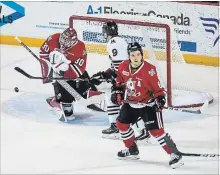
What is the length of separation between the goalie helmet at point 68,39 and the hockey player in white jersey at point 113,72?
0.21 meters

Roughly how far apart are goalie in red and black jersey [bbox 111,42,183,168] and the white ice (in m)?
0.13

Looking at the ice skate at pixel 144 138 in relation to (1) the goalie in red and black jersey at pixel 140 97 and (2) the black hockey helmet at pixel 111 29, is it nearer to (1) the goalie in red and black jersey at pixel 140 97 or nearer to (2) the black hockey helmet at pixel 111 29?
(1) the goalie in red and black jersey at pixel 140 97

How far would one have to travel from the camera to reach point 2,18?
5691mm

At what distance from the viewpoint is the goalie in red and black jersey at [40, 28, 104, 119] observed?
4559 millimetres

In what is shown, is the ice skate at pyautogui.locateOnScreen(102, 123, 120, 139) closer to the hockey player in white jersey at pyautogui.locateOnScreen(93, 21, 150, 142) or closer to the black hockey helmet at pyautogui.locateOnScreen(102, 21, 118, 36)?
the hockey player in white jersey at pyautogui.locateOnScreen(93, 21, 150, 142)

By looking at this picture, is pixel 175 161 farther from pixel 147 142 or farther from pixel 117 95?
pixel 117 95

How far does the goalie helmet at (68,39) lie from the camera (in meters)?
4.55

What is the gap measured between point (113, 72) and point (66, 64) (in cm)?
34

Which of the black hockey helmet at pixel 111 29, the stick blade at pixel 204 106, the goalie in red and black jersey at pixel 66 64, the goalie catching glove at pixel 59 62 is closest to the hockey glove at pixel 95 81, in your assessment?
the goalie in red and black jersey at pixel 66 64

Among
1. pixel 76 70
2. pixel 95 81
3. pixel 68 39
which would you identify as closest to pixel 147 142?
pixel 95 81

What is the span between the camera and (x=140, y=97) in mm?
4047

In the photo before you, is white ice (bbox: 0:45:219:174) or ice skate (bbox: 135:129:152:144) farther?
ice skate (bbox: 135:129:152:144)

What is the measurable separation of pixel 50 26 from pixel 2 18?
38 centimetres

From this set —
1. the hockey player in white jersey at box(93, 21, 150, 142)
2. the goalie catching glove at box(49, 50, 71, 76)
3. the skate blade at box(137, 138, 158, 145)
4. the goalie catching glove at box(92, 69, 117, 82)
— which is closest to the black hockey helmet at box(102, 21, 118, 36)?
the hockey player in white jersey at box(93, 21, 150, 142)
